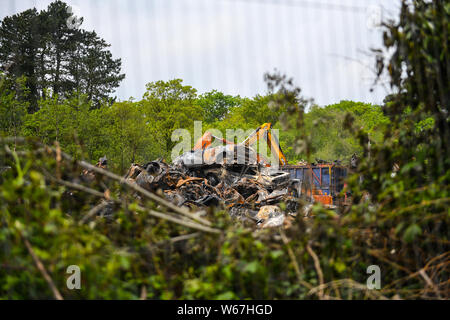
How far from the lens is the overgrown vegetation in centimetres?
202

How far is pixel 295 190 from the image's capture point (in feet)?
36.2

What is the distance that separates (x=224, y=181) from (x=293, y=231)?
8.71 m

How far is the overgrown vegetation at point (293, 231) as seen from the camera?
6.63ft

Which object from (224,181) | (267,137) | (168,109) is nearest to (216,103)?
(168,109)

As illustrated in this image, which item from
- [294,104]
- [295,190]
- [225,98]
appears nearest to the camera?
[294,104]

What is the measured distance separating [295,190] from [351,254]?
861 cm

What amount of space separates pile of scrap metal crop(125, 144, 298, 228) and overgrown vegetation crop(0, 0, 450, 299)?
5.51 metres

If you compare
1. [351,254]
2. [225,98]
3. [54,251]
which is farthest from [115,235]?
[225,98]

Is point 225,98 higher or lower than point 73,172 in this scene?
higher

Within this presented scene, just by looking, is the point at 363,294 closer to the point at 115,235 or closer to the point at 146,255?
the point at 146,255

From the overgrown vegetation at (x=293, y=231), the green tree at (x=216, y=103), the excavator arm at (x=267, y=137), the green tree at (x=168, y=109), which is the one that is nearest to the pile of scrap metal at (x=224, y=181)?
the excavator arm at (x=267, y=137)

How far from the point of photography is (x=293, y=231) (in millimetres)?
2391

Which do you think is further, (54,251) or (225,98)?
(225,98)

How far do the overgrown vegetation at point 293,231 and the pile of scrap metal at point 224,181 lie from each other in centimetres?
551
